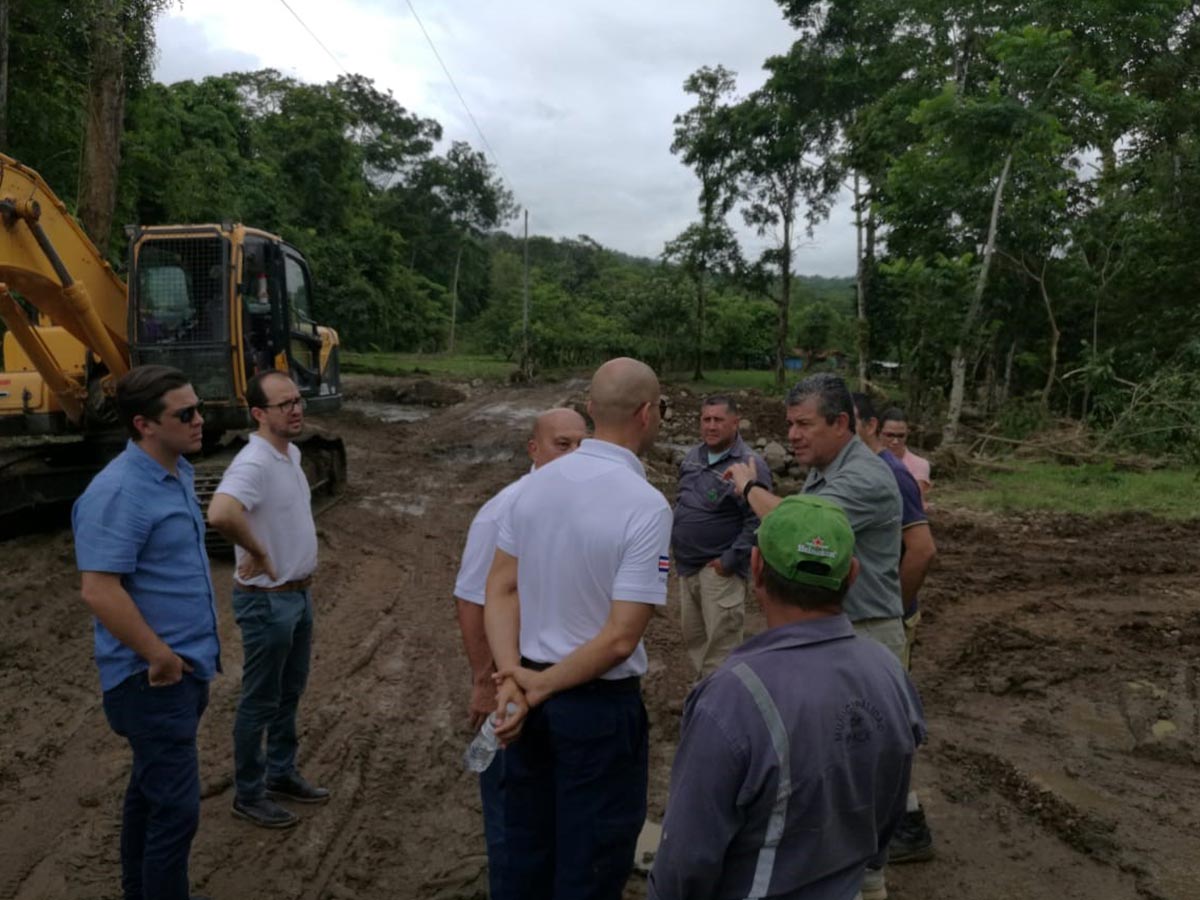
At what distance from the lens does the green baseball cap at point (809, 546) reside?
5.93 ft

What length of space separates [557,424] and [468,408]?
18.2 m

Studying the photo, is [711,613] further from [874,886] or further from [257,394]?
[257,394]

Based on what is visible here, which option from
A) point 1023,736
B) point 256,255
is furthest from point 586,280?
point 1023,736

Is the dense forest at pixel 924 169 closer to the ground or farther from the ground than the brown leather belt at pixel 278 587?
farther from the ground

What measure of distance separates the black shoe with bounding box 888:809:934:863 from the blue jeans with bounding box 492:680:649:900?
1.86 meters

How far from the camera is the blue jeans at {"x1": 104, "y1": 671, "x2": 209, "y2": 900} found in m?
2.89

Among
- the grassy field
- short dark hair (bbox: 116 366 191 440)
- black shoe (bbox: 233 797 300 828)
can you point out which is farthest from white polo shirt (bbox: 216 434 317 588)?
the grassy field

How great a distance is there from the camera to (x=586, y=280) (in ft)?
192

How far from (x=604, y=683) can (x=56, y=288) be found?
755 cm

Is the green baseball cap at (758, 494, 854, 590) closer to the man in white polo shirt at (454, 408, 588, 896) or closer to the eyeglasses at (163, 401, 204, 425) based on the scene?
the man in white polo shirt at (454, 408, 588, 896)

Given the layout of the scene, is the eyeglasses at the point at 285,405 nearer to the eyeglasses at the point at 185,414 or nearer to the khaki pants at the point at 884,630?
the eyeglasses at the point at 185,414

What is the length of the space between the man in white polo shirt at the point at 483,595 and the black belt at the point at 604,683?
317 mm

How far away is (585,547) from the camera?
7.55 feet

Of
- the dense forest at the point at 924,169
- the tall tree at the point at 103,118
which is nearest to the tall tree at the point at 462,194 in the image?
the dense forest at the point at 924,169
